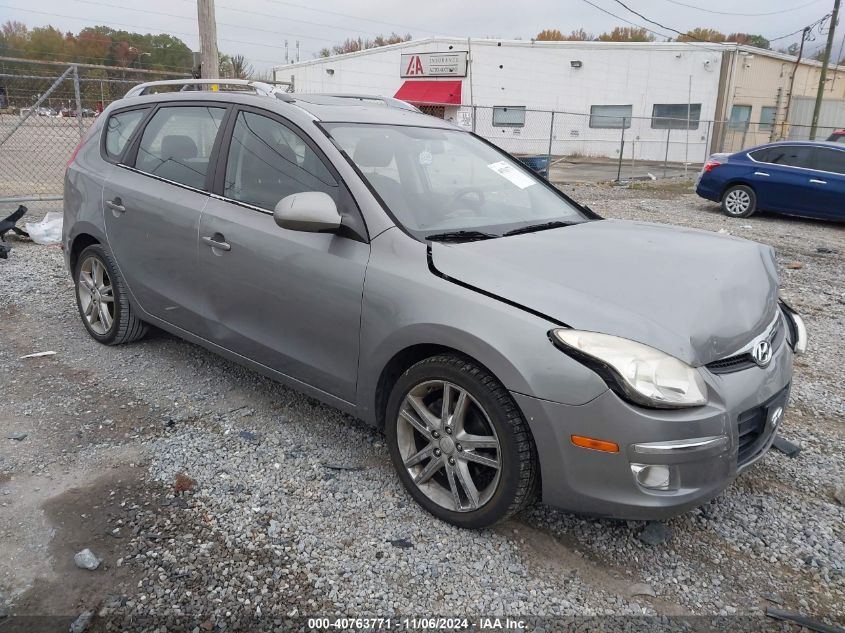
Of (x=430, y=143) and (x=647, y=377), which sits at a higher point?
(x=430, y=143)

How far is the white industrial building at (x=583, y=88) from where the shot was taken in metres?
29.2

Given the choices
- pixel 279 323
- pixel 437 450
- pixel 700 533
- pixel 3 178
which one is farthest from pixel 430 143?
pixel 3 178

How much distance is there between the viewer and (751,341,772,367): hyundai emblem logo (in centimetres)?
270

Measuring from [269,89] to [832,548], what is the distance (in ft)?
12.4

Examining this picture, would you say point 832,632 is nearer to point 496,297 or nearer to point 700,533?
point 700,533

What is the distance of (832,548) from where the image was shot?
282cm

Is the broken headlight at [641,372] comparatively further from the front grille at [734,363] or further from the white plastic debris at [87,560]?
the white plastic debris at [87,560]

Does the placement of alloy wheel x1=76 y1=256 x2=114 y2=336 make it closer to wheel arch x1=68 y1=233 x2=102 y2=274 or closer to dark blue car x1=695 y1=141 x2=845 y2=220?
wheel arch x1=68 y1=233 x2=102 y2=274

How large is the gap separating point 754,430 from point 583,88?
31565mm

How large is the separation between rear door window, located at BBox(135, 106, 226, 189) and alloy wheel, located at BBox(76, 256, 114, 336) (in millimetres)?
880

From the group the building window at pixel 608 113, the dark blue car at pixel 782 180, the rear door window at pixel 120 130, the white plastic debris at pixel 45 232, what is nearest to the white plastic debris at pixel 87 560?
the rear door window at pixel 120 130

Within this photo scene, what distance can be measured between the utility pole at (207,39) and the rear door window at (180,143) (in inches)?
246

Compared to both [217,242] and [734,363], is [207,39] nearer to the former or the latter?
[217,242]

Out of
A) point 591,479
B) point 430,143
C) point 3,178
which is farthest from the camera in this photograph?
point 3,178
